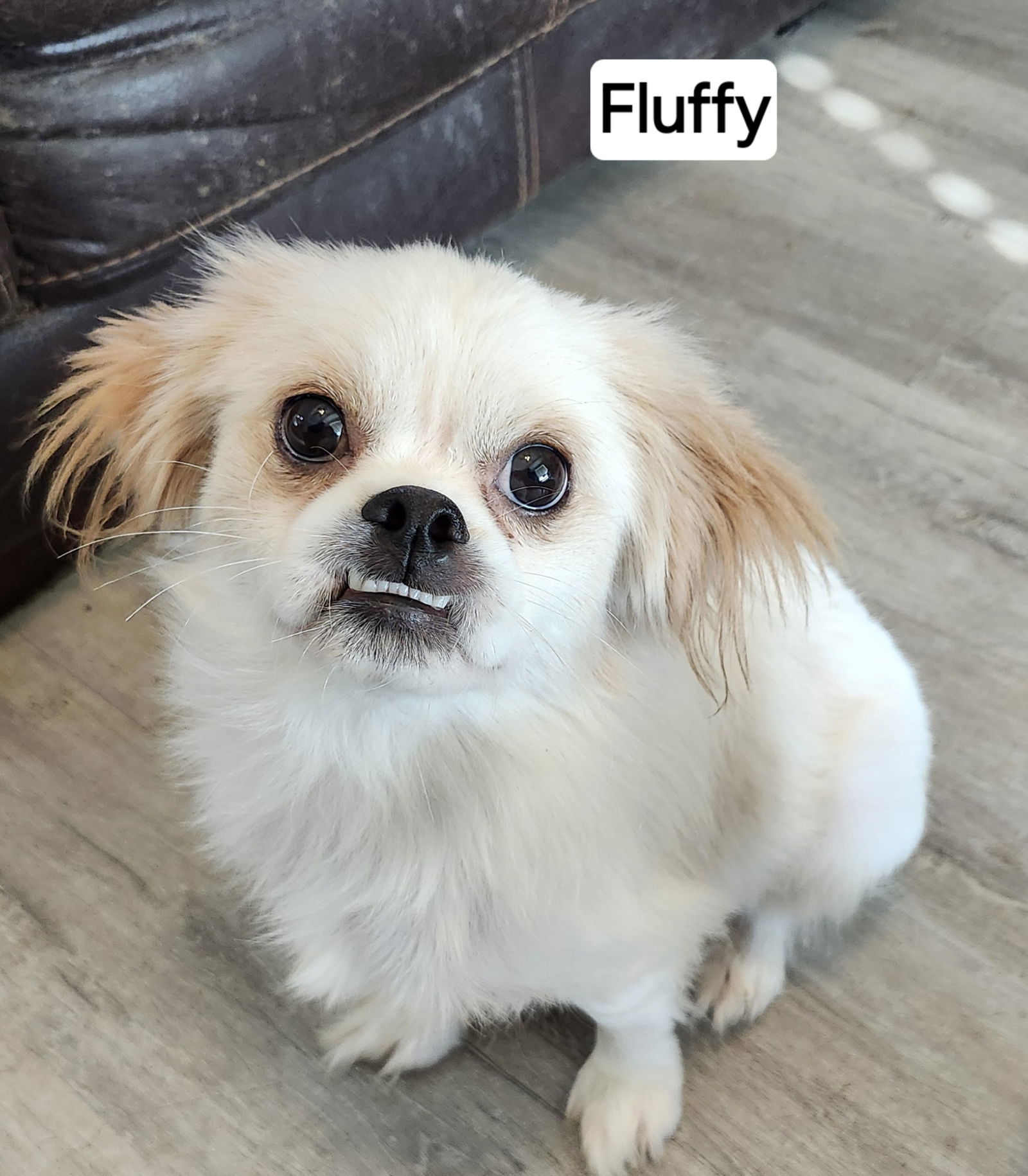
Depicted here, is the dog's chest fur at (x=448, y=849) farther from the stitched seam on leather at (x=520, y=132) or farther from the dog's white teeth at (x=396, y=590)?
the stitched seam on leather at (x=520, y=132)

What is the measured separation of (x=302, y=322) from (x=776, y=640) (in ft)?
1.62

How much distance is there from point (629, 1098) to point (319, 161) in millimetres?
1191

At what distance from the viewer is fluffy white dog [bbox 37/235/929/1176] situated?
0.76 metres

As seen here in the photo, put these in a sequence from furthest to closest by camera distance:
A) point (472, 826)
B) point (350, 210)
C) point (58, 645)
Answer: point (350, 210)
point (58, 645)
point (472, 826)

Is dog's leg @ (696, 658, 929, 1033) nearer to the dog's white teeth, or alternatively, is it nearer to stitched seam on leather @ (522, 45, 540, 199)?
the dog's white teeth

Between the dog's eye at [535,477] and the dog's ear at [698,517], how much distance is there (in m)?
0.07

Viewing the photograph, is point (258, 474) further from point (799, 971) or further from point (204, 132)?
point (799, 971)

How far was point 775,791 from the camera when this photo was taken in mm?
998

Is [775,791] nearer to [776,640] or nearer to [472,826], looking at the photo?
[776,640]

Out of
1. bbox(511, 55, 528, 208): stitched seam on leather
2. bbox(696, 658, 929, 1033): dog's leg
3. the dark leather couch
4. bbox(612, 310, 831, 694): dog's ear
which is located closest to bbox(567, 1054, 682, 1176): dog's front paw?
bbox(696, 658, 929, 1033): dog's leg

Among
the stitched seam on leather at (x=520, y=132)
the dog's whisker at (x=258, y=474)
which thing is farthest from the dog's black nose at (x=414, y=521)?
the stitched seam on leather at (x=520, y=132)

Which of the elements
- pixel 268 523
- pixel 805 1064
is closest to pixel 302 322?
pixel 268 523

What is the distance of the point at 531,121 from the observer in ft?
5.88

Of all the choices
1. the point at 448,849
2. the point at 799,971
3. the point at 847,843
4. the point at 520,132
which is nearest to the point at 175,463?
the point at 448,849
